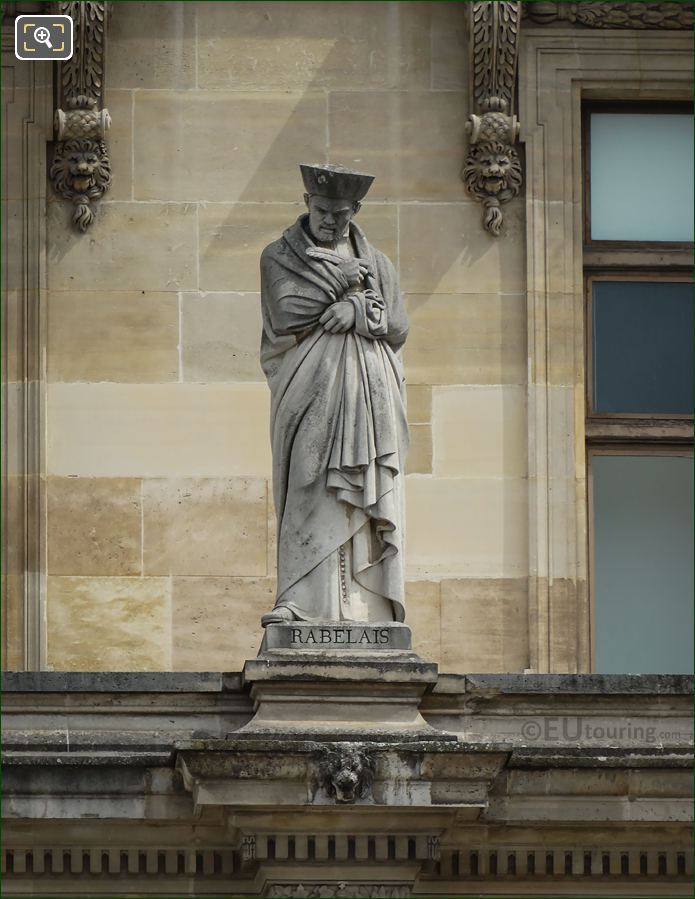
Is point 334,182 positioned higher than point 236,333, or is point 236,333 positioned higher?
point 334,182

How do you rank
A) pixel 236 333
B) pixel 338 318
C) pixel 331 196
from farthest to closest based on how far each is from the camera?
pixel 236 333 < pixel 331 196 < pixel 338 318

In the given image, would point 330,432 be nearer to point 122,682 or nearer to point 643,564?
point 122,682

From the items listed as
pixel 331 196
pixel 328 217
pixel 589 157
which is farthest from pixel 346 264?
pixel 589 157

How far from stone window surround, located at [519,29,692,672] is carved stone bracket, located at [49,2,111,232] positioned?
2.96 metres

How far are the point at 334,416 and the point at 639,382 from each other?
536 cm

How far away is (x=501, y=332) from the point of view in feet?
87.6

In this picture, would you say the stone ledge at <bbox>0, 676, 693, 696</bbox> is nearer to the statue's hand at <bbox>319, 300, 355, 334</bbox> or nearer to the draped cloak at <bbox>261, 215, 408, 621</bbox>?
the draped cloak at <bbox>261, 215, 408, 621</bbox>

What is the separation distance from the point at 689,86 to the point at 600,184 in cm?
94

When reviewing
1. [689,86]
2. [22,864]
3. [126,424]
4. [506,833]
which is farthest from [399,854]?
[689,86]

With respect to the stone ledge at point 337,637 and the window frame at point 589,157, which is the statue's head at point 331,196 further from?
the window frame at point 589,157

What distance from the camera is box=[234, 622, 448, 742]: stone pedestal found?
21.5 m

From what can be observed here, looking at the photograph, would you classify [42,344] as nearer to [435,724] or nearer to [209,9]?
[209,9]

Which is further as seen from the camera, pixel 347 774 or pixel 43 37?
pixel 43 37

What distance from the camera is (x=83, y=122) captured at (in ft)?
87.1
